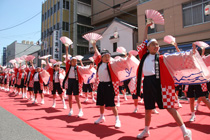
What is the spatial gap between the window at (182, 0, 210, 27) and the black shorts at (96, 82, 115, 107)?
37.2ft

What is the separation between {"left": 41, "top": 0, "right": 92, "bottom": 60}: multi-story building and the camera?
25734mm

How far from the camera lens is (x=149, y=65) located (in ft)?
9.49

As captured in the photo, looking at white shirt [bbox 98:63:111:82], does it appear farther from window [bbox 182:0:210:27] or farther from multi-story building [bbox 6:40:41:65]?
multi-story building [bbox 6:40:41:65]

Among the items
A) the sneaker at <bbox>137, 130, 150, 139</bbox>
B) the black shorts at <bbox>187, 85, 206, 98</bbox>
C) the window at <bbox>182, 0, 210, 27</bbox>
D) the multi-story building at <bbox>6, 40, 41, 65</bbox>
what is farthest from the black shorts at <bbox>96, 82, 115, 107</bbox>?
the multi-story building at <bbox>6, 40, 41, 65</bbox>

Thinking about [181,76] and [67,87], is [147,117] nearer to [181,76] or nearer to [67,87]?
[181,76]

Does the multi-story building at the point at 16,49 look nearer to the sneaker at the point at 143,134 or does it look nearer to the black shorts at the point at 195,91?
the black shorts at the point at 195,91

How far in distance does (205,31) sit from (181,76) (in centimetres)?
1035

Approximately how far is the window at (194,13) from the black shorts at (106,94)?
37.2 feet

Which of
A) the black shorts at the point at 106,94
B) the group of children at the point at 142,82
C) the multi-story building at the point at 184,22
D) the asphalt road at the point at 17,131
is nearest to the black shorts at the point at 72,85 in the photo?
the group of children at the point at 142,82

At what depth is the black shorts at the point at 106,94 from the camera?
377cm

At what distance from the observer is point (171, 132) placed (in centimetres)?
329

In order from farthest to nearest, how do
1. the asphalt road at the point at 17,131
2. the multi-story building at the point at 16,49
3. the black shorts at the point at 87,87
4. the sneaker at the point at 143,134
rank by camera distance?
the multi-story building at the point at 16,49, the black shorts at the point at 87,87, the asphalt road at the point at 17,131, the sneaker at the point at 143,134

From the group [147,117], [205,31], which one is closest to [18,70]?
[147,117]

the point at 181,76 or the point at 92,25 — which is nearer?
the point at 181,76
